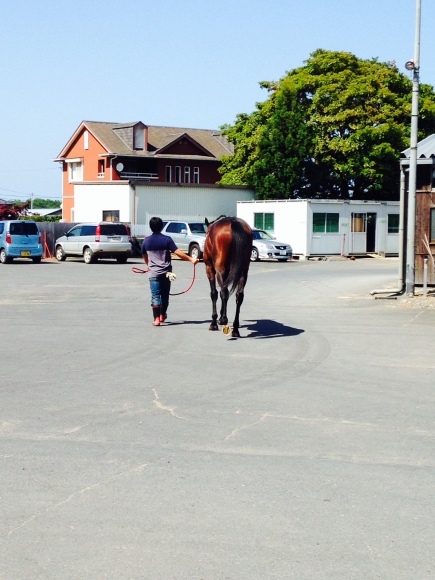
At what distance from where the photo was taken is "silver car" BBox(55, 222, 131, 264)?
40.1 meters

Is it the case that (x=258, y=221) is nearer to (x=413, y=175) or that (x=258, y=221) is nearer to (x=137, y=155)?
(x=137, y=155)

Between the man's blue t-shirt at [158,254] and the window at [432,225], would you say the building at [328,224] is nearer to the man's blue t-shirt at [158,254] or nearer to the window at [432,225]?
the window at [432,225]

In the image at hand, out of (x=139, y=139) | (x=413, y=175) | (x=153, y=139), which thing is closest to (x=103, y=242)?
(x=413, y=175)

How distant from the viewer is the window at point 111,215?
50969 mm

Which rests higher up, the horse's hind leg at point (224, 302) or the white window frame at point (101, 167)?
the white window frame at point (101, 167)

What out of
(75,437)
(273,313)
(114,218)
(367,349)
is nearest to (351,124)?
(114,218)

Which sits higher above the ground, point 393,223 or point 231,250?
point 393,223

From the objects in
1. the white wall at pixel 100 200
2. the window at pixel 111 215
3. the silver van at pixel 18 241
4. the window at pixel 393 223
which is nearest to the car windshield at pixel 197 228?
the white wall at pixel 100 200

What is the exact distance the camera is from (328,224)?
46.3 metres

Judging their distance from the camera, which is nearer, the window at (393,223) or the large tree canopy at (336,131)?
the window at (393,223)

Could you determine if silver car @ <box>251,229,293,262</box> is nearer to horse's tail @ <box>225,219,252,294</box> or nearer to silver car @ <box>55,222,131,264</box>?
silver car @ <box>55,222,131,264</box>

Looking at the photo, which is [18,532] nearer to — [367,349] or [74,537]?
[74,537]

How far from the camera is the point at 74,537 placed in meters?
5.55

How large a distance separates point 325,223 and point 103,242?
1182cm
